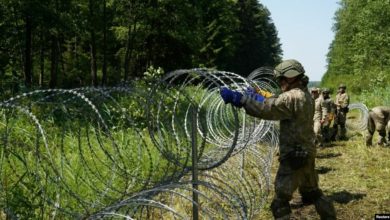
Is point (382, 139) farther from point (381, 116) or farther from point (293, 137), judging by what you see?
point (293, 137)

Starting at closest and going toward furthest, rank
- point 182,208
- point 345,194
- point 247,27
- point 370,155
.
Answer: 1. point 182,208
2. point 345,194
3. point 370,155
4. point 247,27

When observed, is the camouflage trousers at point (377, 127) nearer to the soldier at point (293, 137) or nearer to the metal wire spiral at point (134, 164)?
the metal wire spiral at point (134, 164)

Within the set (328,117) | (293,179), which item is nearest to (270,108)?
(293,179)

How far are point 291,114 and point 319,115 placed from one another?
739 cm

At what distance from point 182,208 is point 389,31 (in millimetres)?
28514

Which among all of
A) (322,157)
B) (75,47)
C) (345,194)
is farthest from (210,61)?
(345,194)

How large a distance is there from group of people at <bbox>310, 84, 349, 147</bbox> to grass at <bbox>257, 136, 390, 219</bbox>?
62 cm

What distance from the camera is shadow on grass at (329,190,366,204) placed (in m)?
7.34

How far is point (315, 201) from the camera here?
5508mm

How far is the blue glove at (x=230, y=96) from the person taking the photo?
4.50 meters

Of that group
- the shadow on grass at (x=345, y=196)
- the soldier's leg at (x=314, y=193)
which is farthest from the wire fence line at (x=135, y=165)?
the shadow on grass at (x=345, y=196)

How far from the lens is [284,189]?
515 centimetres

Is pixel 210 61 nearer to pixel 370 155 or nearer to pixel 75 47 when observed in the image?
pixel 75 47

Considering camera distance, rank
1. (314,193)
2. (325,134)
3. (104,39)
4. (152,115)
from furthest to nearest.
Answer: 1. (104,39)
2. (325,134)
3. (314,193)
4. (152,115)
